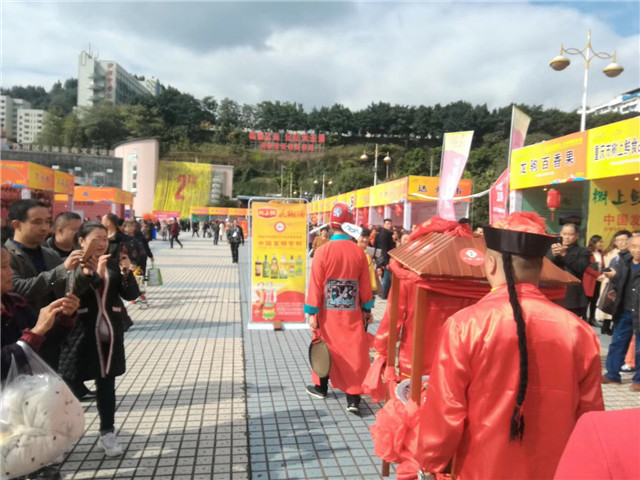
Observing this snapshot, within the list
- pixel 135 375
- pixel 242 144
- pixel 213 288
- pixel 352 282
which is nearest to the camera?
pixel 352 282

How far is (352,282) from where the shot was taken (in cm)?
419

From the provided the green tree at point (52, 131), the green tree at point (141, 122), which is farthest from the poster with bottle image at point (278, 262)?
the green tree at point (52, 131)

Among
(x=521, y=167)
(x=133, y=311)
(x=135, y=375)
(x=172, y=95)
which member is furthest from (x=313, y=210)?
(x=172, y=95)

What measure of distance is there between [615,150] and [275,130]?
4033 inches

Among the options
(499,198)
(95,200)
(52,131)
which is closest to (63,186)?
(95,200)

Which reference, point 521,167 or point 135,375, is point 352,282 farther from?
point 521,167

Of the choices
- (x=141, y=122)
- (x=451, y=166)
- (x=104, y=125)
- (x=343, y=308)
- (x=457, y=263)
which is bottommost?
(x=343, y=308)

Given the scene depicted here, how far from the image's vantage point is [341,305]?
4133mm

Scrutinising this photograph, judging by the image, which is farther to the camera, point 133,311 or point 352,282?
point 133,311

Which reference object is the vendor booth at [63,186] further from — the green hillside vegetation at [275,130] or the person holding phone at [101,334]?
the green hillside vegetation at [275,130]

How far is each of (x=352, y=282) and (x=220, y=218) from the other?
1899 inches

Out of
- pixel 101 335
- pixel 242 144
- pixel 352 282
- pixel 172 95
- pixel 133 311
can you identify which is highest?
pixel 172 95

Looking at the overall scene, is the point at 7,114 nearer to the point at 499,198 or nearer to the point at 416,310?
the point at 499,198

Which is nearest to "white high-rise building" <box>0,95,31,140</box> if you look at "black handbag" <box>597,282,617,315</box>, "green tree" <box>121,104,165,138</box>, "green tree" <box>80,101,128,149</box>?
"black handbag" <box>597,282,617,315</box>
